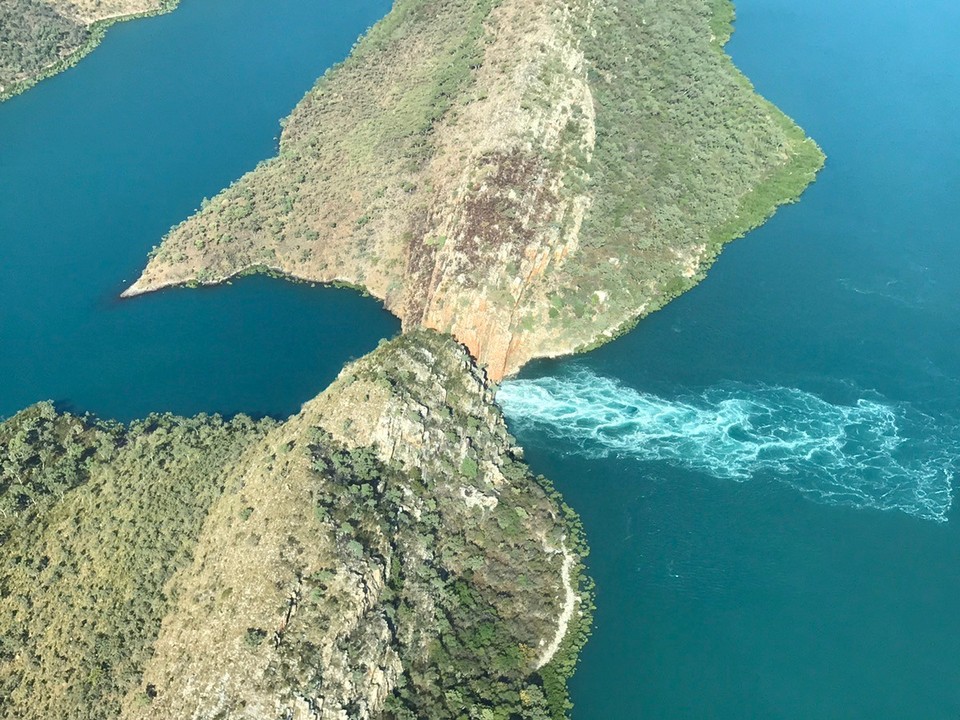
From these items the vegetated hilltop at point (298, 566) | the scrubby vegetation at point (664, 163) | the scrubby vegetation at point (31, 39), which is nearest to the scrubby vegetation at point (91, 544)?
the vegetated hilltop at point (298, 566)

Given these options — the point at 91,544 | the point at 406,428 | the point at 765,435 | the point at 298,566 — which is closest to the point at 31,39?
the point at 91,544

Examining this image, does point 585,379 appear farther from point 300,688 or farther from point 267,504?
point 300,688

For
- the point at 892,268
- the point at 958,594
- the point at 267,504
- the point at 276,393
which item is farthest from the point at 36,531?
the point at 892,268

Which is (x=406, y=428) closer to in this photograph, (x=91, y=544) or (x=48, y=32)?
(x=91, y=544)

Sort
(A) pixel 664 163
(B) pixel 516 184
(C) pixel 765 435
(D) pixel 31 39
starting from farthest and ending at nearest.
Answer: (D) pixel 31 39, (A) pixel 664 163, (B) pixel 516 184, (C) pixel 765 435

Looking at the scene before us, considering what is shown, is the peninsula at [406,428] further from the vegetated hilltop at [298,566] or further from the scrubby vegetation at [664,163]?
the scrubby vegetation at [664,163]

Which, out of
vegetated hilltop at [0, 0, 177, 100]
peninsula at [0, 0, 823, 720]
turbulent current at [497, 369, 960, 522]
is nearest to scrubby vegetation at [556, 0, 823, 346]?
peninsula at [0, 0, 823, 720]
